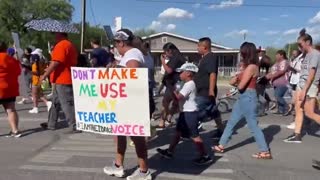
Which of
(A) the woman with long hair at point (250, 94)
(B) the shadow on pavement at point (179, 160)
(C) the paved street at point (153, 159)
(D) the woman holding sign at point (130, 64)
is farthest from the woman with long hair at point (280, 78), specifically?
(D) the woman holding sign at point (130, 64)

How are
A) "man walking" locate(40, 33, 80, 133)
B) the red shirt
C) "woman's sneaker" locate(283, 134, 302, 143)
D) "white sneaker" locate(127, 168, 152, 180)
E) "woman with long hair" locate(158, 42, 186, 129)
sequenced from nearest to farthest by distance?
1. "white sneaker" locate(127, 168, 152, 180)
2. the red shirt
3. "woman's sneaker" locate(283, 134, 302, 143)
4. "man walking" locate(40, 33, 80, 133)
5. "woman with long hair" locate(158, 42, 186, 129)

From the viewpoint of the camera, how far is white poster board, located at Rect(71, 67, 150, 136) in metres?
5.34

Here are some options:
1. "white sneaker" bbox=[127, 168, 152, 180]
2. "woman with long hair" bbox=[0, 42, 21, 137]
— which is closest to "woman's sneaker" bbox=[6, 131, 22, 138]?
"woman with long hair" bbox=[0, 42, 21, 137]

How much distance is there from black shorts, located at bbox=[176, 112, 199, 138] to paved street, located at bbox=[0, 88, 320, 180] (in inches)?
17.1

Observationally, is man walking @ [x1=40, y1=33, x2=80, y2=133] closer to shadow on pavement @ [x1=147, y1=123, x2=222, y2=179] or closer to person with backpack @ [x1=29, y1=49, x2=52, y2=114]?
shadow on pavement @ [x1=147, y1=123, x2=222, y2=179]

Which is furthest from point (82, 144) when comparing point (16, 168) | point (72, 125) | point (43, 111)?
point (43, 111)

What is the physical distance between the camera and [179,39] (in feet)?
183

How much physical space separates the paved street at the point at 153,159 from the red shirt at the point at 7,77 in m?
0.80

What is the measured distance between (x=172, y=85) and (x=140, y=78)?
3.80 metres

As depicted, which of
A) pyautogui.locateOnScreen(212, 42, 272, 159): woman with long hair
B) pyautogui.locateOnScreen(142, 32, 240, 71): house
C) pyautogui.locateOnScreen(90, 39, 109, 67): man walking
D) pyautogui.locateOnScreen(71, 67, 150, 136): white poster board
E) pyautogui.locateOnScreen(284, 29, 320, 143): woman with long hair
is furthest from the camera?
pyautogui.locateOnScreen(142, 32, 240, 71): house

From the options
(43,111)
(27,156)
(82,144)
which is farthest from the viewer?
(43,111)

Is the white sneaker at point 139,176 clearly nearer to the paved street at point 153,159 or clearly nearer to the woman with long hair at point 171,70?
the paved street at point 153,159

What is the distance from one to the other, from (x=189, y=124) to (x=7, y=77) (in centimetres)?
356

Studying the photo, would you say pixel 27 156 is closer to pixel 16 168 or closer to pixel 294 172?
pixel 16 168
